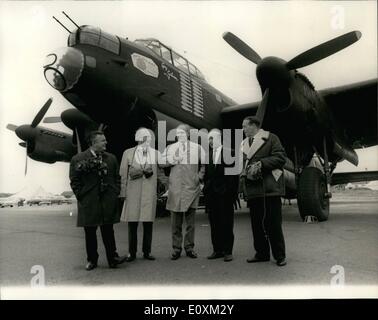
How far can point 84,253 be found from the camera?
5.62 meters

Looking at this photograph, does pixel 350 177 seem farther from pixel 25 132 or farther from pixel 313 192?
pixel 25 132

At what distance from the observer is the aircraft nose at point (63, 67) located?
6656mm

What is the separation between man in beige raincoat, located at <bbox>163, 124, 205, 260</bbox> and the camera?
5.33 meters

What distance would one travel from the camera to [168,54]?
9.60 metres

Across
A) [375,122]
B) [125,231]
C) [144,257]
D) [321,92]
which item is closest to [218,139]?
[144,257]

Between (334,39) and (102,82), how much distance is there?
15.2 ft

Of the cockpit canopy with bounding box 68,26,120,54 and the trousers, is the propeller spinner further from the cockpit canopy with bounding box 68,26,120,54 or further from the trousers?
the trousers

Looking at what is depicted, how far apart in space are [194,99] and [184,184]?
4.83 metres

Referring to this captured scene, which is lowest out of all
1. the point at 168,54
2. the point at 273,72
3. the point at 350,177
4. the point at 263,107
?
the point at 350,177

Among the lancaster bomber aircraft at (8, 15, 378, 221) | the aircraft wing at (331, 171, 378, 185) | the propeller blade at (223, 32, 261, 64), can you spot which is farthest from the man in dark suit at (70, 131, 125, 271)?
the aircraft wing at (331, 171, 378, 185)

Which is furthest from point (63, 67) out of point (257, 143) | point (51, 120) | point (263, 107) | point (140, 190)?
point (51, 120)

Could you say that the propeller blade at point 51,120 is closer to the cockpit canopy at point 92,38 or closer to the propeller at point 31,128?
the propeller at point 31,128

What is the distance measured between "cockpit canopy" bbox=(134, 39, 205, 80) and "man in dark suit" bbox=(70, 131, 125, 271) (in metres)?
5.01

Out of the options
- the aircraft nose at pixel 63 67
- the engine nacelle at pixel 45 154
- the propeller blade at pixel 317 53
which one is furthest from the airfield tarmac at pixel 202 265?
the engine nacelle at pixel 45 154
